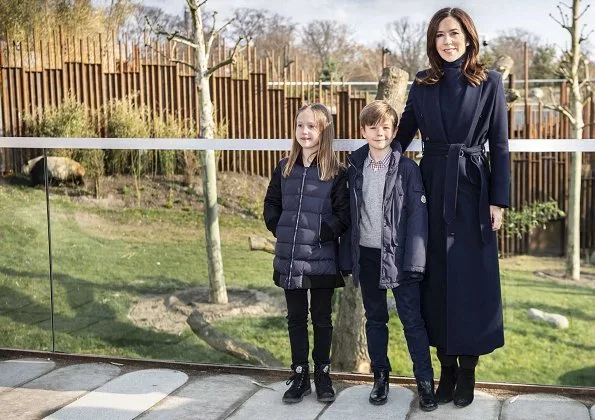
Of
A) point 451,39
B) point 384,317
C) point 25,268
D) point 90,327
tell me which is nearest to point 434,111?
point 451,39

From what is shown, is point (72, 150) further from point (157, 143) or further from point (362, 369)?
point (362, 369)

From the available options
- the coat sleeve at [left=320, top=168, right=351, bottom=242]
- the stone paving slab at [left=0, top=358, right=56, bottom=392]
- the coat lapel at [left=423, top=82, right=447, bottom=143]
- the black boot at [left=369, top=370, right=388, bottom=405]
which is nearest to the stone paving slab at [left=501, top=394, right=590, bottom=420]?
the black boot at [left=369, top=370, right=388, bottom=405]

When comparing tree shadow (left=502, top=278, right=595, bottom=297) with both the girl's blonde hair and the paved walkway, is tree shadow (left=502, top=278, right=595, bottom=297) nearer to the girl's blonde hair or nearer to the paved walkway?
the paved walkway

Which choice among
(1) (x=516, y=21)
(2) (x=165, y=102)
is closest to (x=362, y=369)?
(2) (x=165, y=102)

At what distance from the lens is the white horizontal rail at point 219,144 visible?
2668mm

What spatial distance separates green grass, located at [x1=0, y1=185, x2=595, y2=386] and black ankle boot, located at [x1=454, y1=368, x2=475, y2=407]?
2.27 feet

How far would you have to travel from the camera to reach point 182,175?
3.52 m

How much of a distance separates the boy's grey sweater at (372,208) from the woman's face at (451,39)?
→ 1.29 feet

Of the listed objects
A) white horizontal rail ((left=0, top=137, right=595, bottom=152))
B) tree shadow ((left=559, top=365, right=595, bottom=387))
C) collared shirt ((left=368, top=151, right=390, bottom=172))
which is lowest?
tree shadow ((left=559, top=365, right=595, bottom=387))

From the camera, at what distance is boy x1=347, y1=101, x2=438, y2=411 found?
2.44 metres

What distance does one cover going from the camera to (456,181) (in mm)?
2418

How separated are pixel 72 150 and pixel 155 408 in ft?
4.47

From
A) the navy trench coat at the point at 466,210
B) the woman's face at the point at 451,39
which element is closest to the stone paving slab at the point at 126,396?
the navy trench coat at the point at 466,210

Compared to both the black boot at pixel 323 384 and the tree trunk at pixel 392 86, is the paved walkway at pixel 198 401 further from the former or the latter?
the tree trunk at pixel 392 86
